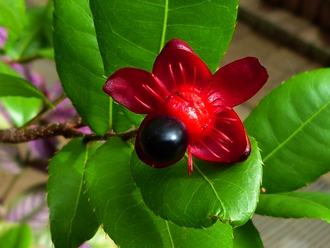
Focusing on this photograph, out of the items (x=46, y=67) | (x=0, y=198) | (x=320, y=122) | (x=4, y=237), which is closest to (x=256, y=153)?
(x=320, y=122)

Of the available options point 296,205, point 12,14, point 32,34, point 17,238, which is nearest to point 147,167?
point 296,205

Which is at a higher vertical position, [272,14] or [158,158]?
[158,158]

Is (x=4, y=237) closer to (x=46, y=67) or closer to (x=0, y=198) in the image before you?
Result: (x=0, y=198)

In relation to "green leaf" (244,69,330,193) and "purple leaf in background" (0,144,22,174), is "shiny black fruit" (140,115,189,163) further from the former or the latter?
"purple leaf in background" (0,144,22,174)

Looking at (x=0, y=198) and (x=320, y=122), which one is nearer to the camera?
(x=320, y=122)

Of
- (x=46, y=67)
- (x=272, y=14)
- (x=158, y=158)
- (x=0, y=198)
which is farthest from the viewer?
(x=272, y=14)

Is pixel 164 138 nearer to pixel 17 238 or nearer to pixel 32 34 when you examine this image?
pixel 17 238

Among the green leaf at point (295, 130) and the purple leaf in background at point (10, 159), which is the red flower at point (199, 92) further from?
the purple leaf in background at point (10, 159)

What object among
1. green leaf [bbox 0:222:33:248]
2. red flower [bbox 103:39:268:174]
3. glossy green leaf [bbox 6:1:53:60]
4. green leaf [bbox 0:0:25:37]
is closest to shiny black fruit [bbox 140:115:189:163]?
red flower [bbox 103:39:268:174]
